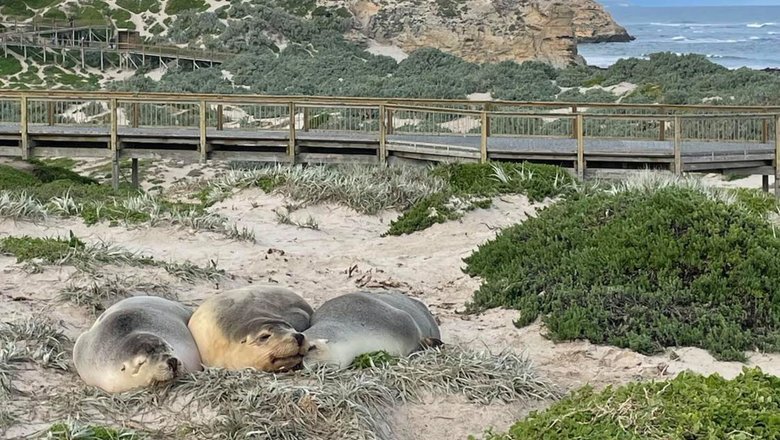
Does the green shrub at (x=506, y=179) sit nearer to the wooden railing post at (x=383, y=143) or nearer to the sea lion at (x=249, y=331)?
the wooden railing post at (x=383, y=143)

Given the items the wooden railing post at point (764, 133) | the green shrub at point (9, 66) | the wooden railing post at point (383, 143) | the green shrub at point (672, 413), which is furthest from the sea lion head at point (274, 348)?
the green shrub at point (9, 66)

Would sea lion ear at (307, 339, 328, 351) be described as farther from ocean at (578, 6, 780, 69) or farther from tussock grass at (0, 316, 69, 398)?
ocean at (578, 6, 780, 69)

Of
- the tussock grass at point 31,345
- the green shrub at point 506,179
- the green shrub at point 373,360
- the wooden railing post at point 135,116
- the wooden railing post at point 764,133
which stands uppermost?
the wooden railing post at point 135,116

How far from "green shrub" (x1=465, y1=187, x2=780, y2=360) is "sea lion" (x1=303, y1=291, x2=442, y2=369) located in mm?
1417

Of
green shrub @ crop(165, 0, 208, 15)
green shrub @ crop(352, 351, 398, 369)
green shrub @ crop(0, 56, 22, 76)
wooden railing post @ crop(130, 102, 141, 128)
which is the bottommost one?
green shrub @ crop(352, 351, 398, 369)

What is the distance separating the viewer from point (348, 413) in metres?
5.66

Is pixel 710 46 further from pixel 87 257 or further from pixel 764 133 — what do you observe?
pixel 87 257

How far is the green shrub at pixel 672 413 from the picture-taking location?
4.85m

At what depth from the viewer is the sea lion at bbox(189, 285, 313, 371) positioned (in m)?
6.19

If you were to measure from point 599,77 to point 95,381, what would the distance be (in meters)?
38.4

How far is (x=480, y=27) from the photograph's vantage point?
180ft

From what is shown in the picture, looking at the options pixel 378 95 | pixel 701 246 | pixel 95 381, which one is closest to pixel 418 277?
pixel 701 246

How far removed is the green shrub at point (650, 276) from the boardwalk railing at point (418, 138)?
7862mm

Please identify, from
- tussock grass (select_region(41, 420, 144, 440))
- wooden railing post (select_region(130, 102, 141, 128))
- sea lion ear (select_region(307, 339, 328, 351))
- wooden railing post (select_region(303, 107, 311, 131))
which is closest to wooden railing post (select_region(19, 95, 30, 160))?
wooden railing post (select_region(130, 102, 141, 128))
